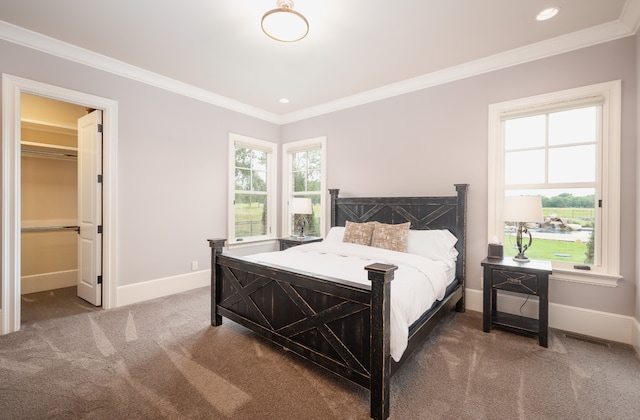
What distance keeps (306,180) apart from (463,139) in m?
2.55

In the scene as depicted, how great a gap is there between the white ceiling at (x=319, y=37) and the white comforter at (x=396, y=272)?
2.11 m

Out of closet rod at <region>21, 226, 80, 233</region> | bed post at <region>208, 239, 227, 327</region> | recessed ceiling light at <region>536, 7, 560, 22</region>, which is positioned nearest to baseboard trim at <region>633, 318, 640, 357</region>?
recessed ceiling light at <region>536, 7, 560, 22</region>

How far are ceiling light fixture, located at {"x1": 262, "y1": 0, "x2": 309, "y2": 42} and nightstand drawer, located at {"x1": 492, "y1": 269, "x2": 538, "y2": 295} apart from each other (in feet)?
9.09

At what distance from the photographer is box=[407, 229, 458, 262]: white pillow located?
121 inches

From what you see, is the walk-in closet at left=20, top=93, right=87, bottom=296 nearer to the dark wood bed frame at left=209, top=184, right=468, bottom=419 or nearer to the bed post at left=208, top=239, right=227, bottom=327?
the bed post at left=208, top=239, right=227, bottom=327

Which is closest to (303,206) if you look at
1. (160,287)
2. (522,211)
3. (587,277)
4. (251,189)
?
(251,189)

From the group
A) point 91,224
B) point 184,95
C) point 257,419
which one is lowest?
point 257,419

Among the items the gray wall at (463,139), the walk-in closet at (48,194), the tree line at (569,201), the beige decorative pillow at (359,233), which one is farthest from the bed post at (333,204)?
the walk-in closet at (48,194)

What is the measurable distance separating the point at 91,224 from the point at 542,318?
4.78m

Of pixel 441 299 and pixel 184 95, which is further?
pixel 184 95

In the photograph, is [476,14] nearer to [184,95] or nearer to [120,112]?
[184,95]

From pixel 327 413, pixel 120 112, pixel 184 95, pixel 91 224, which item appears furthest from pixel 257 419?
pixel 184 95

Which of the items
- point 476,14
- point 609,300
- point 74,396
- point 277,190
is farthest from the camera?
point 277,190

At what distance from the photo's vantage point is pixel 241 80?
3666mm
